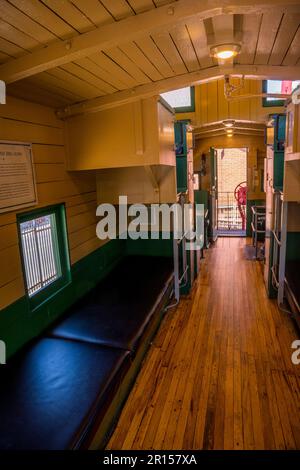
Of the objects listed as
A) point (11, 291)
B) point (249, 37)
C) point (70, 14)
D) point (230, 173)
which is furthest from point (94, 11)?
point (230, 173)

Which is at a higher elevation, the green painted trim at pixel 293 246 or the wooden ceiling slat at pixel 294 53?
the wooden ceiling slat at pixel 294 53

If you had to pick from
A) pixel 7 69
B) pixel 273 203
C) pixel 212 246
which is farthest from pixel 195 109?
pixel 7 69

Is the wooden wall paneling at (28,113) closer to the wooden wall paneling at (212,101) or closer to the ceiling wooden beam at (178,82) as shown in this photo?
the ceiling wooden beam at (178,82)

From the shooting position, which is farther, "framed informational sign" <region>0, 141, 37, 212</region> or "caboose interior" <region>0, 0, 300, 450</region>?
"framed informational sign" <region>0, 141, 37, 212</region>

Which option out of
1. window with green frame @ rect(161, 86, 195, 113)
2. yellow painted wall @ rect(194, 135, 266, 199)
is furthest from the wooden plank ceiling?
yellow painted wall @ rect(194, 135, 266, 199)

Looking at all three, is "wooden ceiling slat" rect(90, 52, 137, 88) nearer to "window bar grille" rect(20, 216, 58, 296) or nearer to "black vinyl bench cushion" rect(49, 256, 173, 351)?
"window bar grille" rect(20, 216, 58, 296)

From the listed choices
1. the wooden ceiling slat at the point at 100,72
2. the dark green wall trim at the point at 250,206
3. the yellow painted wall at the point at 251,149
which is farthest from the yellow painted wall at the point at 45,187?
the dark green wall trim at the point at 250,206

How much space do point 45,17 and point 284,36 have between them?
130 cm

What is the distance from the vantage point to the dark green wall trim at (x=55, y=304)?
1913mm

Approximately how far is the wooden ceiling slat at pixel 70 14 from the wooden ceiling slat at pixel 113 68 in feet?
1.05

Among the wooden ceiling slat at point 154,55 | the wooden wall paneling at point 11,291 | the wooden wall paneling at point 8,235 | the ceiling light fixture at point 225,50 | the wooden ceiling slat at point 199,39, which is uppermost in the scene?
the wooden ceiling slat at point 199,39

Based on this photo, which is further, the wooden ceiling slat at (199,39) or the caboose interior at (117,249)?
the wooden ceiling slat at (199,39)

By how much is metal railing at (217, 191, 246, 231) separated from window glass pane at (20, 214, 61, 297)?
A: 6.26 metres

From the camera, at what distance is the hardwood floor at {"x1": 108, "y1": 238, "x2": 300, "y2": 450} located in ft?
6.31
